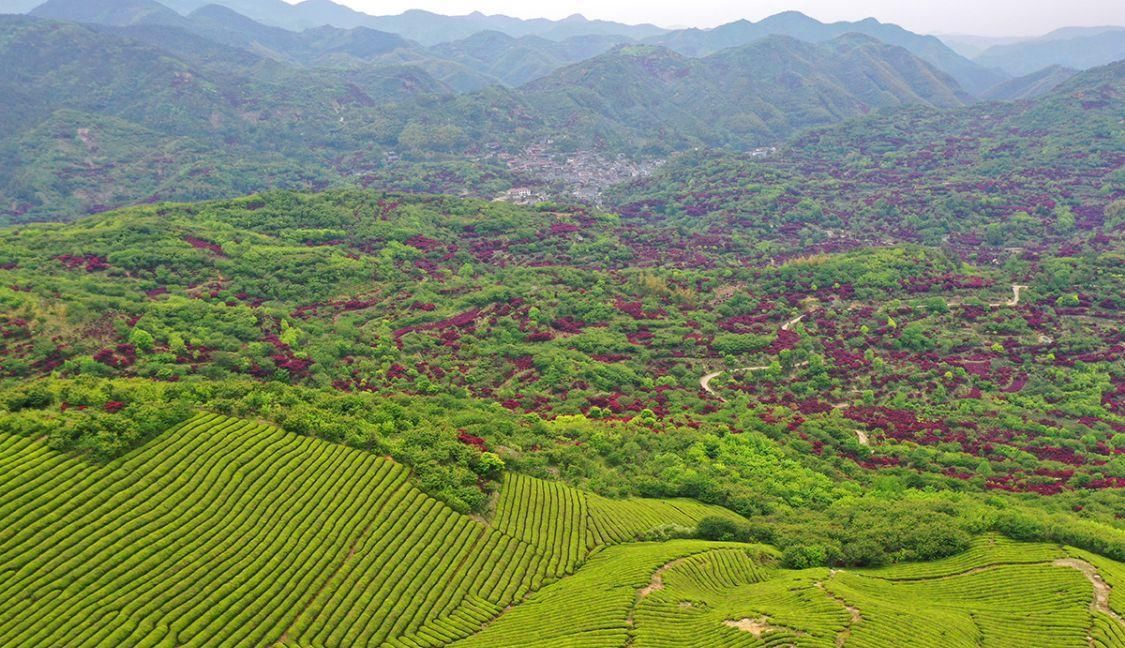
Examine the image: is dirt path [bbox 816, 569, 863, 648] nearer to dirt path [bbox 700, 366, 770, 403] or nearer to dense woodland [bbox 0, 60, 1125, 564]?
dense woodland [bbox 0, 60, 1125, 564]

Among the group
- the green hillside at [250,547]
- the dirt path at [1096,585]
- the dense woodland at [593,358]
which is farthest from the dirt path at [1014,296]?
the green hillside at [250,547]

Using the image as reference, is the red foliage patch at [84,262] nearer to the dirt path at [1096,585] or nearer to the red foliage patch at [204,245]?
the red foliage patch at [204,245]

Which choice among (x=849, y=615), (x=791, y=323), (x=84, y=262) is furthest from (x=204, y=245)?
(x=849, y=615)

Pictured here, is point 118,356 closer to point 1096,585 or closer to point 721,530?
point 721,530

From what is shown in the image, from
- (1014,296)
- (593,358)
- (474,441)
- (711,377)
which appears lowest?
(711,377)

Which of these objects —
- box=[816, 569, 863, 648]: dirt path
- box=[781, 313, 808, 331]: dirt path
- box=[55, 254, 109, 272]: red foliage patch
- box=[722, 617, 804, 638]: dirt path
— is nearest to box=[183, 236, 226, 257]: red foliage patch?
box=[55, 254, 109, 272]: red foliage patch
